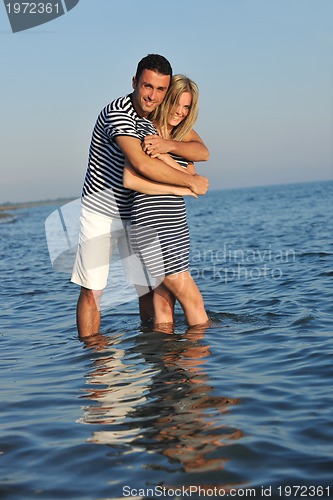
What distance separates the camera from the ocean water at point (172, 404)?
2.96 meters

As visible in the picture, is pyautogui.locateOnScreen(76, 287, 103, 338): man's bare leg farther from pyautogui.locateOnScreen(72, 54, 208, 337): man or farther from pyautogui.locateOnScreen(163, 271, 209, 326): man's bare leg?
pyautogui.locateOnScreen(163, 271, 209, 326): man's bare leg

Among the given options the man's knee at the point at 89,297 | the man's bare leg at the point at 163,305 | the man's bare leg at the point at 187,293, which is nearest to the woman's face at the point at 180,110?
the man's bare leg at the point at 187,293

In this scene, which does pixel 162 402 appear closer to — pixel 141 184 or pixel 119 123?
pixel 141 184

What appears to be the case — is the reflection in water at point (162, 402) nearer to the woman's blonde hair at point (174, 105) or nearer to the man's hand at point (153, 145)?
the man's hand at point (153, 145)

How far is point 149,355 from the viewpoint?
5.14 meters

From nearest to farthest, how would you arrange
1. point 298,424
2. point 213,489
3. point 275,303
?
1. point 213,489
2. point 298,424
3. point 275,303

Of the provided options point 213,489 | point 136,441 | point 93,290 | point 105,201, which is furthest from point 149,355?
point 213,489

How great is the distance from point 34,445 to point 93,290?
2283mm

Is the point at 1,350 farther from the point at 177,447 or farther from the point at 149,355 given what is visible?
the point at 177,447

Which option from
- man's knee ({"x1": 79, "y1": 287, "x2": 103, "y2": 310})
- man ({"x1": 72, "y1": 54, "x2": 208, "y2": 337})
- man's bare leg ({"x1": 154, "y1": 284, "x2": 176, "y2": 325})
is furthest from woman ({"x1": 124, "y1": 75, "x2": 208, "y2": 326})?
man's knee ({"x1": 79, "y1": 287, "x2": 103, "y2": 310})

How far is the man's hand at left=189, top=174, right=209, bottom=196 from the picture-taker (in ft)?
16.7

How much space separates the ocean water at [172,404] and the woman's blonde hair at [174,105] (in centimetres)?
172

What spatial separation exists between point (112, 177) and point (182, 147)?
641 mm

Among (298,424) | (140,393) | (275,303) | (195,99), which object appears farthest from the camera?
(275,303)
